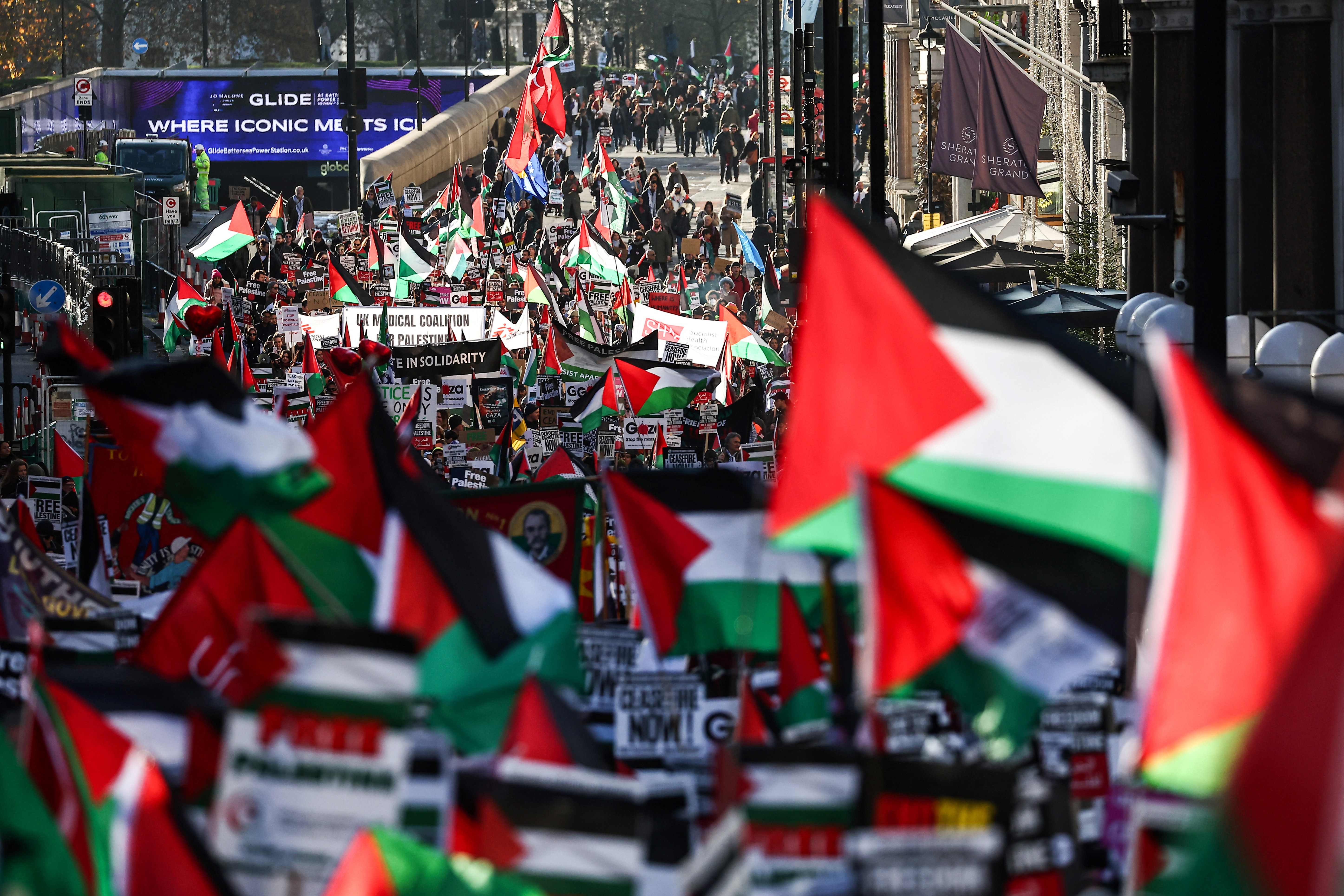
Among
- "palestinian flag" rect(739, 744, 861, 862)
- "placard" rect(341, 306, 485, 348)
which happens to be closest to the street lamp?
"placard" rect(341, 306, 485, 348)

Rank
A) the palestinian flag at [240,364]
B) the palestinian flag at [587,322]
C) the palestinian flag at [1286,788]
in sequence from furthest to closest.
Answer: the palestinian flag at [587,322] < the palestinian flag at [240,364] < the palestinian flag at [1286,788]

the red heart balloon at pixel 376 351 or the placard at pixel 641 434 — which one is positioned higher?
the red heart balloon at pixel 376 351

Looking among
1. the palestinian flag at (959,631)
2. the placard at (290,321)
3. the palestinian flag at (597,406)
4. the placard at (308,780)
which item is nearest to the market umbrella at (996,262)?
the placard at (290,321)

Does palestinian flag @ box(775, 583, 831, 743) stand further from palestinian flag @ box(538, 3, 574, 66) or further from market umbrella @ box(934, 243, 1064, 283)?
palestinian flag @ box(538, 3, 574, 66)

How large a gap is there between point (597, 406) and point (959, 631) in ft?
42.0

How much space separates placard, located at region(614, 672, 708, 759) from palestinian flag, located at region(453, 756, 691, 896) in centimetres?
224

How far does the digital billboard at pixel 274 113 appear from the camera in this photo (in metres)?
62.7

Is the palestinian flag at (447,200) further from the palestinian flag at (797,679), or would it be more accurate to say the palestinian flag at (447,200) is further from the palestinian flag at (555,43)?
the palestinian flag at (797,679)

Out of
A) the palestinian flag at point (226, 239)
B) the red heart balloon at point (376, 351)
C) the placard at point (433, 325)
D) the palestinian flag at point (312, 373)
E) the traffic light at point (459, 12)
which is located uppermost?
the traffic light at point (459, 12)

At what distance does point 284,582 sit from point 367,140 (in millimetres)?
58142

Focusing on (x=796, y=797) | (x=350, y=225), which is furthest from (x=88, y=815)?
(x=350, y=225)

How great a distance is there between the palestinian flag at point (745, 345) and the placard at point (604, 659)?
1325cm

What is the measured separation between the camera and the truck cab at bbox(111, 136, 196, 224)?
52.5 m

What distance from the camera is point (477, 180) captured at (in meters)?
47.8
